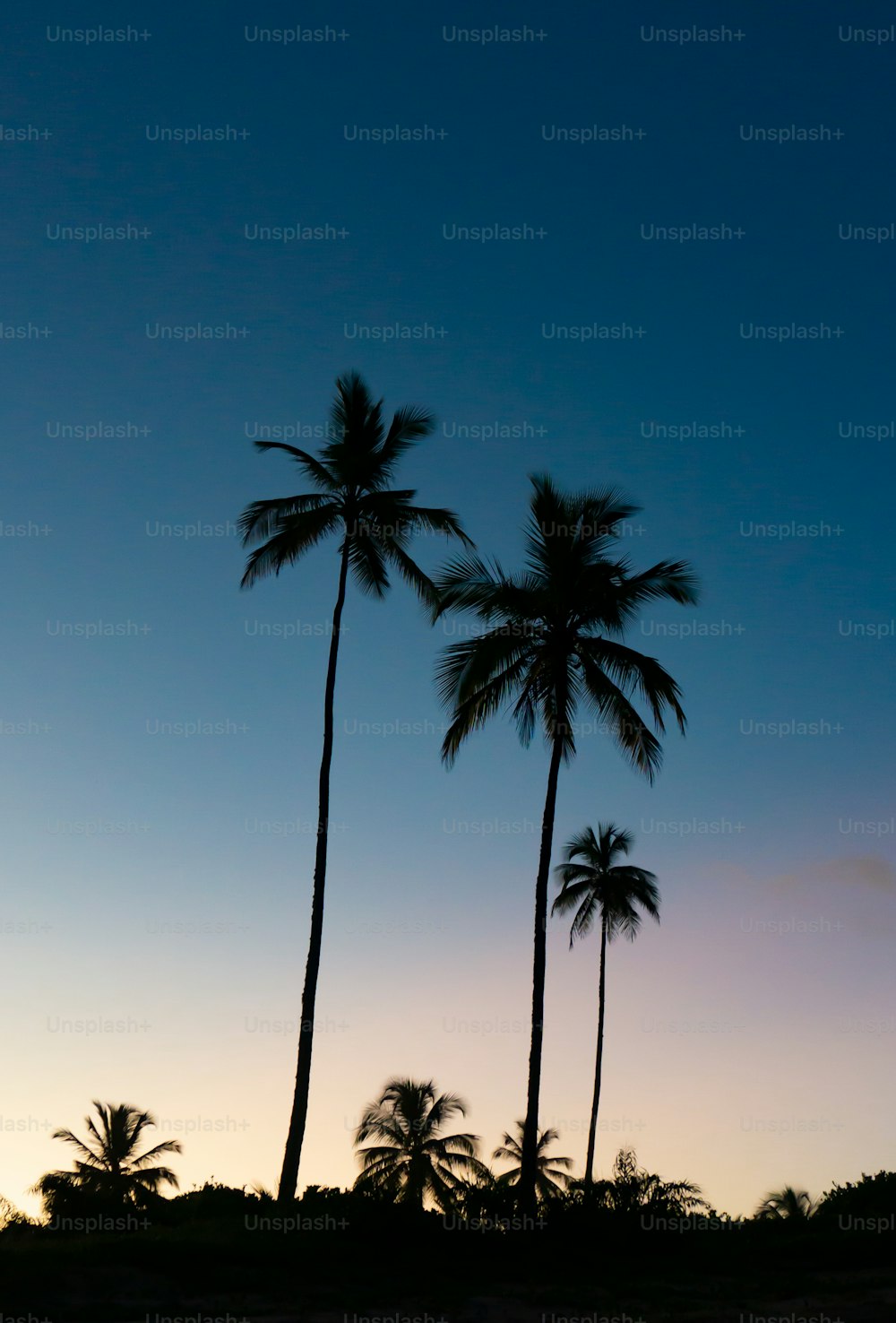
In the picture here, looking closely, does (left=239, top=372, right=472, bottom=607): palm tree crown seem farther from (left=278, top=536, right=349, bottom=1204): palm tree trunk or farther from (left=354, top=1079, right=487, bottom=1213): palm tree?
(left=354, top=1079, right=487, bottom=1213): palm tree

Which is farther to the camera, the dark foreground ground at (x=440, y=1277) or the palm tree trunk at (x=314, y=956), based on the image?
the palm tree trunk at (x=314, y=956)

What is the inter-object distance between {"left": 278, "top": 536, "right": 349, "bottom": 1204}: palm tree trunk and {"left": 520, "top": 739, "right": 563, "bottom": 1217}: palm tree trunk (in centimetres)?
485

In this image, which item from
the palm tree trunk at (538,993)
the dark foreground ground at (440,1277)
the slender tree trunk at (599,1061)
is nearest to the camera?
the dark foreground ground at (440,1277)

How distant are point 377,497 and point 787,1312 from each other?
65.1 feet

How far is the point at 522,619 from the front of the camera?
25.7 m

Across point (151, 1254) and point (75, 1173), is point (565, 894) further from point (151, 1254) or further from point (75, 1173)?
point (151, 1254)

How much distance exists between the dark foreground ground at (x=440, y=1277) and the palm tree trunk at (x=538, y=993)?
2.30 meters

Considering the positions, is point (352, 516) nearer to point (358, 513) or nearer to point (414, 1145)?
point (358, 513)

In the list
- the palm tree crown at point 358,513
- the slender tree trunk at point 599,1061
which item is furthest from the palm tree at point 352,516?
the slender tree trunk at point 599,1061

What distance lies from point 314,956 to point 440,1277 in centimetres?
928

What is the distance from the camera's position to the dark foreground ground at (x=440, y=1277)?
13562 mm

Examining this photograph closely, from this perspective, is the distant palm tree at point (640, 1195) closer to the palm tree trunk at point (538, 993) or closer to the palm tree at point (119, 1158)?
the palm tree trunk at point (538, 993)

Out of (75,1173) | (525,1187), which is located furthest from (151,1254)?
(75,1173)

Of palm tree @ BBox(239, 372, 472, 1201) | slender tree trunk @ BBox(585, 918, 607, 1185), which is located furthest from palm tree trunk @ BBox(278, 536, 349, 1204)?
slender tree trunk @ BBox(585, 918, 607, 1185)
